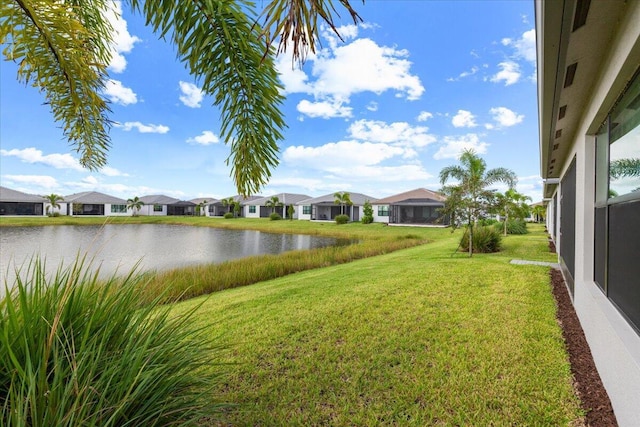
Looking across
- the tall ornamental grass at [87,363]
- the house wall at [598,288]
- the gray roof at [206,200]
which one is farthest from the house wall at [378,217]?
the tall ornamental grass at [87,363]

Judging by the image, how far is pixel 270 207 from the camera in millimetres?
54938

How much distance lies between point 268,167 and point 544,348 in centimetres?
411

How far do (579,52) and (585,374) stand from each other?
338cm

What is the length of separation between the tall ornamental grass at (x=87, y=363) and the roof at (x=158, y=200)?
228ft

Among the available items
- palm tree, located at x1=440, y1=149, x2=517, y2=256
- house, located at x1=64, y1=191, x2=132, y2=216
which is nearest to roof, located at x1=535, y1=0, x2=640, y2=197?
palm tree, located at x1=440, y1=149, x2=517, y2=256

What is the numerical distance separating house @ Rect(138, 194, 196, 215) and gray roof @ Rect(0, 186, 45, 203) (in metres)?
16.5

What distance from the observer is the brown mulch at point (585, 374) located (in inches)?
109

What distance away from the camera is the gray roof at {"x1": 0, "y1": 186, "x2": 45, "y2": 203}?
45531 mm

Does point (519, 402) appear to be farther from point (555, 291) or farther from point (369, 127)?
point (369, 127)

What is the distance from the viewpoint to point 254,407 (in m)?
2.82

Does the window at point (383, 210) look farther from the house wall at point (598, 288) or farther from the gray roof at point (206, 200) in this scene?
the gray roof at point (206, 200)

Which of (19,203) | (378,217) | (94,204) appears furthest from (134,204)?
(378,217)

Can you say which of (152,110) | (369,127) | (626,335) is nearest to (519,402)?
(626,335)

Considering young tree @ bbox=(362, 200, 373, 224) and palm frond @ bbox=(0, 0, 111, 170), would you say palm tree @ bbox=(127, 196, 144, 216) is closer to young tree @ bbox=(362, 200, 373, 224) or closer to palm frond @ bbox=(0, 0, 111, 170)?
young tree @ bbox=(362, 200, 373, 224)
